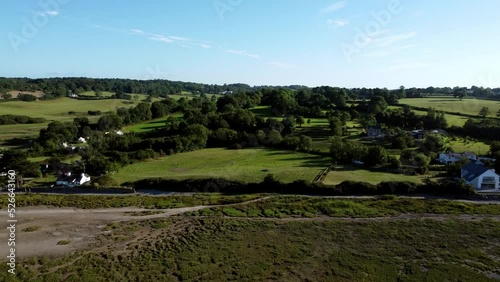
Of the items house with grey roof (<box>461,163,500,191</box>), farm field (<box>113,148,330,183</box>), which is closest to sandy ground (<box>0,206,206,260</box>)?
farm field (<box>113,148,330,183</box>)

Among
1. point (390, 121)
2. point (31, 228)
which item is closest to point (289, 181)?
point (31, 228)

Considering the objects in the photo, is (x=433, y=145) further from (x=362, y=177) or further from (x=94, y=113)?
(x=94, y=113)

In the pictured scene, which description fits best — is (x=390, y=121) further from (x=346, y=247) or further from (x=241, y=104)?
(x=346, y=247)

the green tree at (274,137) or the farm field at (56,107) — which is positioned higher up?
the farm field at (56,107)

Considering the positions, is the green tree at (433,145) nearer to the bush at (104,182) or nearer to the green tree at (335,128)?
the green tree at (335,128)

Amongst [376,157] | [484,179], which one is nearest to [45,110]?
[376,157]

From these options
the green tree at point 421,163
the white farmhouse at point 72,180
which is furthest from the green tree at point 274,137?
the white farmhouse at point 72,180
